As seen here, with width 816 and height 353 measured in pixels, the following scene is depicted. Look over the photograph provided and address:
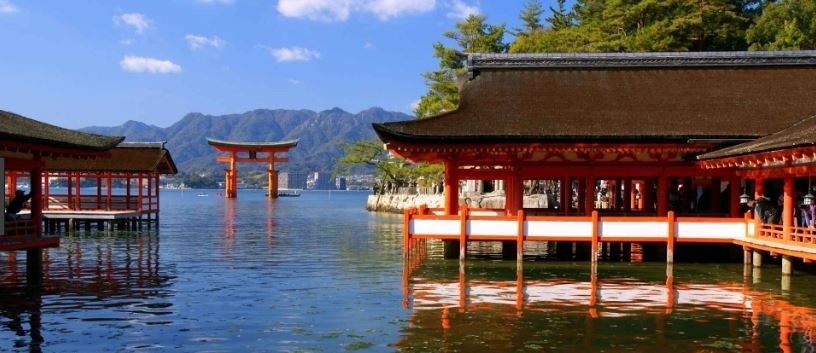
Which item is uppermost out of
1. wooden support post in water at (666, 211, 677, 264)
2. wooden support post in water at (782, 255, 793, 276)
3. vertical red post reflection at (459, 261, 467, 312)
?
wooden support post in water at (666, 211, 677, 264)

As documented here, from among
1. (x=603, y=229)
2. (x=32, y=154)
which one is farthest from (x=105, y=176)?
(x=603, y=229)

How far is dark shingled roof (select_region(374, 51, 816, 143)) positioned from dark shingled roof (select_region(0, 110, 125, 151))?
8.50m

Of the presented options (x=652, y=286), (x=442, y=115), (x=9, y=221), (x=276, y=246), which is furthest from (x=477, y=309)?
(x=276, y=246)

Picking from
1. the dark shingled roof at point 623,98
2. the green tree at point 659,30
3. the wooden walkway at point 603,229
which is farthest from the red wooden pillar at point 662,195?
the green tree at point 659,30

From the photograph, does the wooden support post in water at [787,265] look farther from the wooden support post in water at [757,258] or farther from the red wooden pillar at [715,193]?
the red wooden pillar at [715,193]

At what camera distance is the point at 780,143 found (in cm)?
2012

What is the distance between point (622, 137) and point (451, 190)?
5.85 metres

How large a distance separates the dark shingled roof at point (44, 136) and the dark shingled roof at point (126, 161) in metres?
19.2

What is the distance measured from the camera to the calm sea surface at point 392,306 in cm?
1445

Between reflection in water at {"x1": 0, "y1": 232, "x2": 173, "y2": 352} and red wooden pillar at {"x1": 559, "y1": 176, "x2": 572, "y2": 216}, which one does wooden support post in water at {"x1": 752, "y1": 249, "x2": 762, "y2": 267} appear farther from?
reflection in water at {"x1": 0, "y1": 232, "x2": 173, "y2": 352}

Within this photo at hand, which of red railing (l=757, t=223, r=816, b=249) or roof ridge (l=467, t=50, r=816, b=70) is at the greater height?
roof ridge (l=467, t=50, r=816, b=70)

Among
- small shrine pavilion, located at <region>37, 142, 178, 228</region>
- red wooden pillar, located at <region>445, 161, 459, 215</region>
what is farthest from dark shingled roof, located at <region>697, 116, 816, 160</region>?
small shrine pavilion, located at <region>37, 142, 178, 228</region>

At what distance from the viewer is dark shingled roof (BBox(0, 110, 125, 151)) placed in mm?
19250

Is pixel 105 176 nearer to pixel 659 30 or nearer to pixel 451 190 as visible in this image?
pixel 451 190
